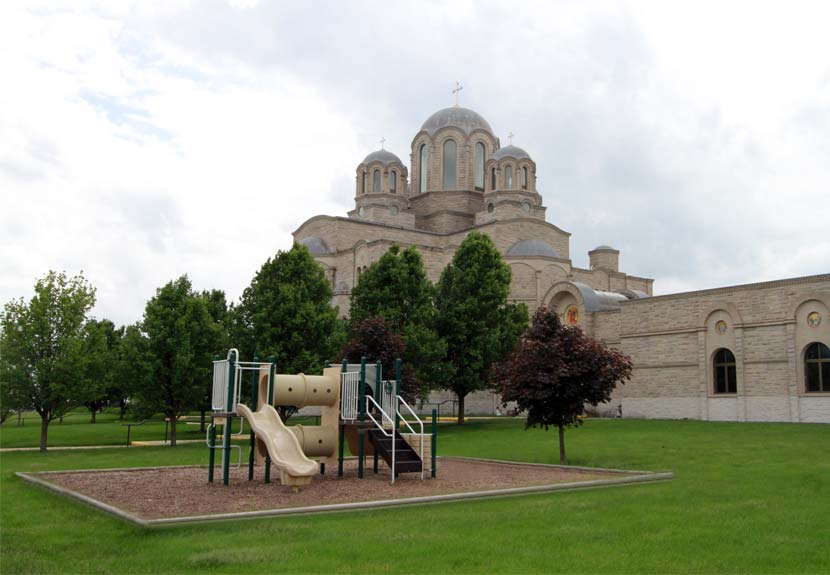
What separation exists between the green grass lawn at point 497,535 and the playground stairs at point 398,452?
3.53 m

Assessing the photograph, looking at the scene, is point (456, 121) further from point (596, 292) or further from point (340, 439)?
point (340, 439)

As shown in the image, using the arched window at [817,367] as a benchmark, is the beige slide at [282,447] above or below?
below

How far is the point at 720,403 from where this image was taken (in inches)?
1403

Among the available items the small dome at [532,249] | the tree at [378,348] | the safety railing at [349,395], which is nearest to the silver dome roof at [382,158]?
the small dome at [532,249]

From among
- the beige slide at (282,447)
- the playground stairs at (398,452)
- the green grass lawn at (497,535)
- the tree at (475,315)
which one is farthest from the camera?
the tree at (475,315)

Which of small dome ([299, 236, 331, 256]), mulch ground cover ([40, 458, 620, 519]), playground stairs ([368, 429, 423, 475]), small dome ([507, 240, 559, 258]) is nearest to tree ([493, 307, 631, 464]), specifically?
mulch ground cover ([40, 458, 620, 519])

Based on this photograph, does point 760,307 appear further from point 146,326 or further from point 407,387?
point 146,326

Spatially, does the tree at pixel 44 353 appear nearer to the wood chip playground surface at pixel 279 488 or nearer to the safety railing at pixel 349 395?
the wood chip playground surface at pixel 279 488

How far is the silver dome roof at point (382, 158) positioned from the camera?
63.5m

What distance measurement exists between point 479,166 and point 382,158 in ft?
28.3

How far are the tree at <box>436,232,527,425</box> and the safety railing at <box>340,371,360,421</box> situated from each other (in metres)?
17.5

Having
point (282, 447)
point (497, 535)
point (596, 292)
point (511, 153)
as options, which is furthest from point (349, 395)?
point (511, 153)

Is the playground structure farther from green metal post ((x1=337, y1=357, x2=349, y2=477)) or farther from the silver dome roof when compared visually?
the silver dome roof

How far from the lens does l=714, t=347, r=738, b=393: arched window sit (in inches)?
1393
